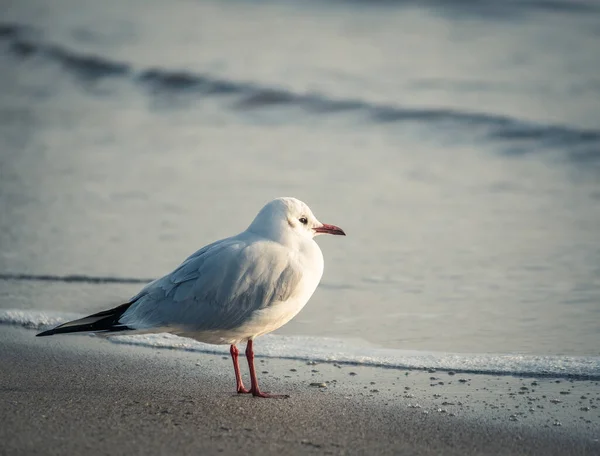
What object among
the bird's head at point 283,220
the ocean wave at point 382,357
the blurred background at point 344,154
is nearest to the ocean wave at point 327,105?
the blurred background at point 344,154

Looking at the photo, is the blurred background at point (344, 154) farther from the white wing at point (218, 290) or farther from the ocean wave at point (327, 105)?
the white wing at point (218, 290)

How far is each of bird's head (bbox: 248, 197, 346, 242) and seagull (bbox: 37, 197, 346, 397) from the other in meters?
0.08

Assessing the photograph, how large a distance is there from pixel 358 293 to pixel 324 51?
11.6 meters

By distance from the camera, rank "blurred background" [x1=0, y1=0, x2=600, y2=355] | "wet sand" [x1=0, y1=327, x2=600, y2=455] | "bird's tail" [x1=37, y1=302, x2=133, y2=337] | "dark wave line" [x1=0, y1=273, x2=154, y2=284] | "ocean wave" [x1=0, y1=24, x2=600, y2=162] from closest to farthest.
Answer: "wet sand" [x1=0, y1=327, x2=600, y2=455], "bird's tail" [x1=37, y1=302, x2=133, y2=337], "blurred background" [x1=0, y1=0, x2=600, y2=355], "dark wave line" [x1=0, y1=273, x2=154, y2=284], "ocean wave" [x1=0, y1=24, x2=600, y2=162]

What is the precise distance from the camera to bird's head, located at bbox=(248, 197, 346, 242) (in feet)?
17.6

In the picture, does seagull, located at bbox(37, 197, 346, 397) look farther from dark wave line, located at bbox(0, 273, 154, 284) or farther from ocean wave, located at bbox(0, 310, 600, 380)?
dark wave line, located at bbox(0, 273, 154, 284)

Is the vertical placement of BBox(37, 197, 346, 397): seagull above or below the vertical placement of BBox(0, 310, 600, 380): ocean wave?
above

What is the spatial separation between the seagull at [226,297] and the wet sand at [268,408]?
32cm

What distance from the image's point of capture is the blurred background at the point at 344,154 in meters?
6.98

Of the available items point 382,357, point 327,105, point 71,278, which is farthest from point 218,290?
point 327,105

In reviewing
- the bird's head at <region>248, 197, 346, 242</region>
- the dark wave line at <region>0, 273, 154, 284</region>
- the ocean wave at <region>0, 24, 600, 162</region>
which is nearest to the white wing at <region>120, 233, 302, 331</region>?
the bird's head at <region>248, 197, 346, 242</region>

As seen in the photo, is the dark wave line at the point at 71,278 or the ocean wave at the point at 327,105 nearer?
the dark wave line at the point at 71,278

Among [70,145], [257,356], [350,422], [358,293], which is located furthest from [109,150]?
[350,422]

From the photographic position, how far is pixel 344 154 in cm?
1168
